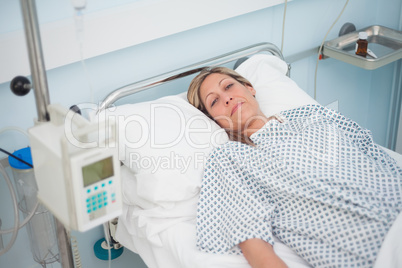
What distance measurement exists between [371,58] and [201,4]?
1084mm

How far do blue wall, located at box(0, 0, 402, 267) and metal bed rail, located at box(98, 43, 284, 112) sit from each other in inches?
3.3

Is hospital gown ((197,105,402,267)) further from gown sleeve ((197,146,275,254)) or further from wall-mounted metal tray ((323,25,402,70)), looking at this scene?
wall-mounted metal tray ((323,25,402,70))

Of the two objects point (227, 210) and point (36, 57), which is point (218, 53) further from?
point (36, 57)

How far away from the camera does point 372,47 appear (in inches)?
110

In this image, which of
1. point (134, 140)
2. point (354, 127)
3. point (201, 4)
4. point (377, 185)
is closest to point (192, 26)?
point (201, 4)

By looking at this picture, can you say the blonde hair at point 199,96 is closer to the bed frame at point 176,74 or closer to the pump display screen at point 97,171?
the bed frame at point 176,74

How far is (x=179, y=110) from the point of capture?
6.22 feet

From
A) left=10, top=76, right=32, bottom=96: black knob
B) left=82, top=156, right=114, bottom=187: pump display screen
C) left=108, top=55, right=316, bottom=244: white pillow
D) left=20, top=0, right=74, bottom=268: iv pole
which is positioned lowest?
left=108, top=55, right=316, bottom=244: white pillow

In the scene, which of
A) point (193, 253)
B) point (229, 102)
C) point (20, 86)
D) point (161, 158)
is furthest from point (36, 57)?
point (229, 102)

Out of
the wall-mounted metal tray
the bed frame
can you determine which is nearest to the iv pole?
the bed frame

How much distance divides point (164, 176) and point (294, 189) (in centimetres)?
47

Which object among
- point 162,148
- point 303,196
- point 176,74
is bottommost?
point 303,196

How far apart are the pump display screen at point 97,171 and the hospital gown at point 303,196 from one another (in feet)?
1.69

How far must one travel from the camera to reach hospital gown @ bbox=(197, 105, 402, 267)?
152 cm
